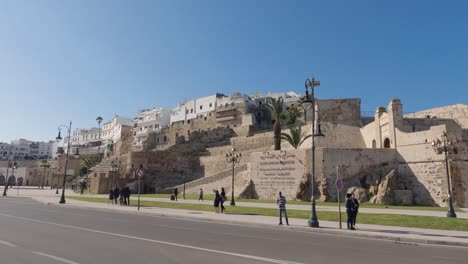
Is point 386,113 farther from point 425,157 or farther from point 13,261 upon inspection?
point 13,261

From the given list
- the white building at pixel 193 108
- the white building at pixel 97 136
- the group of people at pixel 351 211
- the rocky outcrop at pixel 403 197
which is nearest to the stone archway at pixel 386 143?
the rocky outcrop at pixel 403 197

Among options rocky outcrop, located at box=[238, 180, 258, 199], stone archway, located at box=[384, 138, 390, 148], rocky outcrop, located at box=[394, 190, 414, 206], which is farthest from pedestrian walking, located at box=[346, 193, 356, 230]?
stone archway, located at box=[384, 138, 390, 148]

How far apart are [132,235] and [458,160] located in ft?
90.1

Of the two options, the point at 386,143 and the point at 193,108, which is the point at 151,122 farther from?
the point at 386,143

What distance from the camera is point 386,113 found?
1337 inches

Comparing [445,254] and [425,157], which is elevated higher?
[425,157]

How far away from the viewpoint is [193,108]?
88062mm

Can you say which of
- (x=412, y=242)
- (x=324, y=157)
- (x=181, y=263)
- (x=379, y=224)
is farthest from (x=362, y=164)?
(x=181, y=263)

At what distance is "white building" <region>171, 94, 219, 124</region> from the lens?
8444cm

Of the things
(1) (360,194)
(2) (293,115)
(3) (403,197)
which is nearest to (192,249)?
(1) (360,194)

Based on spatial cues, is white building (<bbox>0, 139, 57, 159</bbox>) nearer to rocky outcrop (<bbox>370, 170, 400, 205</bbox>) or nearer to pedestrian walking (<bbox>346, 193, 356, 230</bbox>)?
rocky outcrop (<bbox>370, 170, 400, 205</bbox>)

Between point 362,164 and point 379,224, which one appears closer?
point 379,224

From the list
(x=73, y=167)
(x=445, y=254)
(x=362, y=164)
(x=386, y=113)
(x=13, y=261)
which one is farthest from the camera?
(x=73, y=167)

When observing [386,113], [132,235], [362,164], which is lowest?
[132,235]
